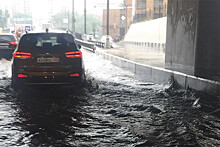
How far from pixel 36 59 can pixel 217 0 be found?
17.9 ft

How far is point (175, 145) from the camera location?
4250 millimetres

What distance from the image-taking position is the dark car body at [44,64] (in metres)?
7.12

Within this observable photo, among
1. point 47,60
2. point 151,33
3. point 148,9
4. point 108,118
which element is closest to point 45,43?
point 47,60

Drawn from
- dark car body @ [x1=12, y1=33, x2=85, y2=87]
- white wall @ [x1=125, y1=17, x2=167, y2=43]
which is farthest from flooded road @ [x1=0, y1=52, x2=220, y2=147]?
white wall @ [x1=125, y1=17, x2=167, y2=43]

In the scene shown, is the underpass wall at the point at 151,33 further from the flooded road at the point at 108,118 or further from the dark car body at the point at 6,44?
the flooded road at the point at 108,118

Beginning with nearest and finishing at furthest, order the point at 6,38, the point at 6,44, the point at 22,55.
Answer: the point at 22,55
the point at 6,44
the point at 6,38

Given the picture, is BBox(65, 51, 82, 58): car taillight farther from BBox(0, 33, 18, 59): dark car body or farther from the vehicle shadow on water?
BBox(0, 33, 18, 59): dark car body

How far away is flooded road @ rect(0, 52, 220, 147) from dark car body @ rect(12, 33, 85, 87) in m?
0.45

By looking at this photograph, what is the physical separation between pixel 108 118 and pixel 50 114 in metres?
1.07

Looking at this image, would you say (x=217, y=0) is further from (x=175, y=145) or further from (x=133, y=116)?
(x=175, y=145)

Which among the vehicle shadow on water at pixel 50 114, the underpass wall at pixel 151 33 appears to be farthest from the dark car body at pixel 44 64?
the underpass wall at pixel 151 33

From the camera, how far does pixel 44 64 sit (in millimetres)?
7156

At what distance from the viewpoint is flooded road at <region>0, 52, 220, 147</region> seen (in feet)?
14.7

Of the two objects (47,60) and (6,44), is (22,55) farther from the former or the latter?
(6,44)
